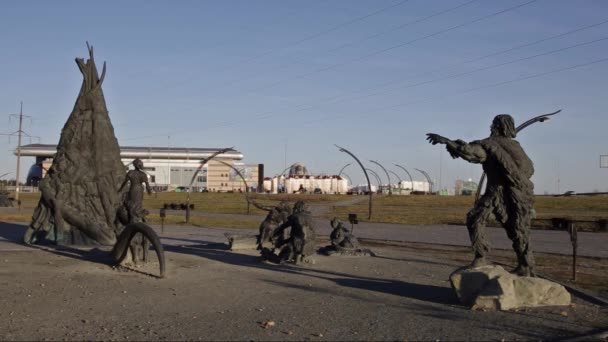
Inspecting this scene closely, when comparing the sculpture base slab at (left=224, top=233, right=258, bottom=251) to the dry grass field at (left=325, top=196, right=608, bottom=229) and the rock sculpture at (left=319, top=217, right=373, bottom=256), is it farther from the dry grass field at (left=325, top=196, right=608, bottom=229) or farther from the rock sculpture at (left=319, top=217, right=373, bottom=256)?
the dry grass field at (left=325, top=196, right=608, bottom=229)

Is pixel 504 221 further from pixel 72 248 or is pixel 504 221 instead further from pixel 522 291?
pixel 72 248

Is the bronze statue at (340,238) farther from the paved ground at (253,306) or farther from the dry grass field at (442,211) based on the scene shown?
the dry grass field at (442,211)

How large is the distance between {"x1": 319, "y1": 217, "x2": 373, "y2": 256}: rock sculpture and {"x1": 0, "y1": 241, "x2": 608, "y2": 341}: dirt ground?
2.19 m

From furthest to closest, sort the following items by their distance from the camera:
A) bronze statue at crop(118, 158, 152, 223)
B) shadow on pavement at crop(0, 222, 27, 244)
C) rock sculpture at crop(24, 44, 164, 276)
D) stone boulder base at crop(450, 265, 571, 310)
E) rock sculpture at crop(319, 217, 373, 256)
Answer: shadow on pavement at crop(0, 222, 27, 244) < rock sculpture at crop(24, 44, 164, 276) < rock sculpture at crop(319, 217, 373, 256) < bronze statue at crop(118, 158, 152, 223) < stone boulder base at crop(450, 265, 571, 310)

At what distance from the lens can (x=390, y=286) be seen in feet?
41.1

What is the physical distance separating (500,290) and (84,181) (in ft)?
45.2

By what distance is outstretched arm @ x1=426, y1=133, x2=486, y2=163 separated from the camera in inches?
417

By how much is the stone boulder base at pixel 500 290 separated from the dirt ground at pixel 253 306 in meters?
0.18

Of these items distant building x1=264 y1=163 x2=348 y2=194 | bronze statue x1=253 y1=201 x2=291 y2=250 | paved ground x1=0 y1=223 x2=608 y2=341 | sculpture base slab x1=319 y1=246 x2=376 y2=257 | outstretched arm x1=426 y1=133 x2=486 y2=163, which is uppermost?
distant building x1=264 y1=163 x2=348 y2=194

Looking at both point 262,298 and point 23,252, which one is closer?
point 262,298

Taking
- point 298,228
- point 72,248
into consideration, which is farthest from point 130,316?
point 72,248

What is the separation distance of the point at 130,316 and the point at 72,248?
10.4 meters

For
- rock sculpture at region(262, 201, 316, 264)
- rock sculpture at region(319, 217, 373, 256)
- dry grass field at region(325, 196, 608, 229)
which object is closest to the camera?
rock sculpture at region(262, 201, 316, 264)

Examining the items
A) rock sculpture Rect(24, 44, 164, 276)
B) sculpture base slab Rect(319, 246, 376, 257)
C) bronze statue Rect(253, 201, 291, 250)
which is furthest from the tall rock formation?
sculpture base slab Rect(319, 246, 376, 257)
